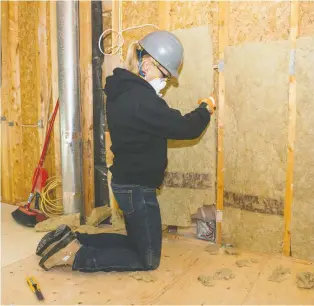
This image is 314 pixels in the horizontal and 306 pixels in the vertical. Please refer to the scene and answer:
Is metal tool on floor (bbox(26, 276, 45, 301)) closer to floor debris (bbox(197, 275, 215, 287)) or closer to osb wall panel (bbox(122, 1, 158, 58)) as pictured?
floor debris (bbox(197, 275, 215, 287))

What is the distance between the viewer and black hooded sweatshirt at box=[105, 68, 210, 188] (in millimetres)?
1990

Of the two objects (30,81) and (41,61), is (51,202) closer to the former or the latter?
(30,81)

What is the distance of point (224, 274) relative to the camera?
2182 millimetres

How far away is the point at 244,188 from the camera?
2531 millimetres

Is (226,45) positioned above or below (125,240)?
above

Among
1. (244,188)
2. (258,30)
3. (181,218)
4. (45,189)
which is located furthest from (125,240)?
(258,30)

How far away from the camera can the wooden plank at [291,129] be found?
7.29 ft

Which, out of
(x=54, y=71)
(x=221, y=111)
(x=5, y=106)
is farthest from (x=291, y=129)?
(x=5, y=106)

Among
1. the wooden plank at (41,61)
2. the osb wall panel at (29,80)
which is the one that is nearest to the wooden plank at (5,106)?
the osb wall panel at (29,80)

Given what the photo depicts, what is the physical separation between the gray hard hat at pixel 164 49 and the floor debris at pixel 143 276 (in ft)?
4.14

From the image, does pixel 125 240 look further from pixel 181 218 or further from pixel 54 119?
pixel 54 119

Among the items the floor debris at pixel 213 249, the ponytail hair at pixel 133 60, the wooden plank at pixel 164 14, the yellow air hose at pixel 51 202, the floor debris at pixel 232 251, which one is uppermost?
the wooden plank at pixel 164 14

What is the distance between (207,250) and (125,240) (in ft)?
2.11

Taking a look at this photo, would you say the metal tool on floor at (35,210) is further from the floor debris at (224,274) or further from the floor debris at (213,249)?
the floor debris at (224,274)
